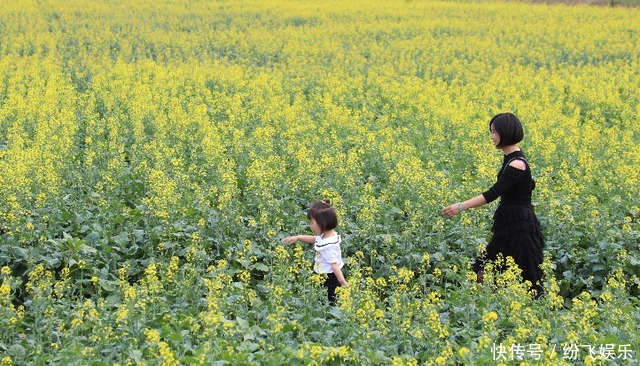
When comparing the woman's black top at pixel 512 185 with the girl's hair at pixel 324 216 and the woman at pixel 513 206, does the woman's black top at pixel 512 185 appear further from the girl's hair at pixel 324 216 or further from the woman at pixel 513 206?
the girl's hair at pixel 324 216

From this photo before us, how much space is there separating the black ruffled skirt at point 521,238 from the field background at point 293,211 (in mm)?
184

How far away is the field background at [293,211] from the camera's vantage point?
5.98 meters

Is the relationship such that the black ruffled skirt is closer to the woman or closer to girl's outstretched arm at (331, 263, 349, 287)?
the woman

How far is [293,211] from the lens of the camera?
8992mm

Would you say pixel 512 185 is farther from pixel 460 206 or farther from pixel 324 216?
pixel 324 216

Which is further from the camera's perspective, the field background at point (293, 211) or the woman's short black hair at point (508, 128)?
the woman's short black hair at point (508, 128)

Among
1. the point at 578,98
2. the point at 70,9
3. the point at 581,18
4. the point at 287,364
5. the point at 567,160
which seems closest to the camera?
the point at 287,364

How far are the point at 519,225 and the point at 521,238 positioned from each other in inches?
4.7

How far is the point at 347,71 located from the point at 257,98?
5330mm

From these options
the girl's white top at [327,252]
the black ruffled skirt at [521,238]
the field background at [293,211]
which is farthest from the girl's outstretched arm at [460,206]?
the girl's white top at [327,252]

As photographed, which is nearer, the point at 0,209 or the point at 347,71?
the point at 0,209

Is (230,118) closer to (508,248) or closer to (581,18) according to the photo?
(508,248)

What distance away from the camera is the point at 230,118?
44.0 feet

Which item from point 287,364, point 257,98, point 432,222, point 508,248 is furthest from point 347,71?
point 287,364
